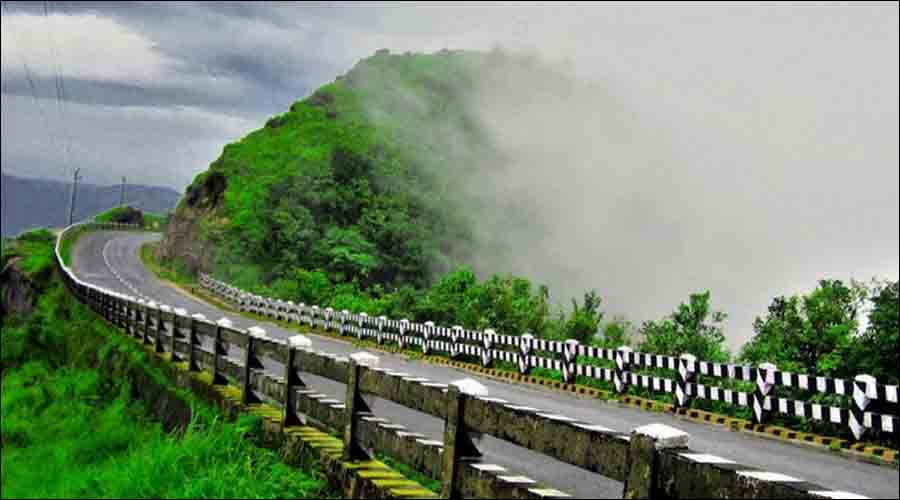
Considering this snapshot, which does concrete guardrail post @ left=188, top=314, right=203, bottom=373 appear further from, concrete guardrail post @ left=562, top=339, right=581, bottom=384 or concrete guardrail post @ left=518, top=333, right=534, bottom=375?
concrete guardrail post @ left=518, top=333, right=534, bottom=375

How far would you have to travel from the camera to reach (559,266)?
119 metres

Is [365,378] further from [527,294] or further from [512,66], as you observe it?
[512,66]

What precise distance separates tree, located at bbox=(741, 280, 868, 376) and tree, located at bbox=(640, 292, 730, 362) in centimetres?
500

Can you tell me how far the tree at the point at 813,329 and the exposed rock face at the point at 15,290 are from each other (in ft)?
112

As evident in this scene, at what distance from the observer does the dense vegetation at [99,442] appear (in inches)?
307

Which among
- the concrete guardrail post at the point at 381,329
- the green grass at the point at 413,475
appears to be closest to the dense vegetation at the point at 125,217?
the concrete guardrail post at the point at 381,329

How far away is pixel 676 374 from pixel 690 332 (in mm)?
13076

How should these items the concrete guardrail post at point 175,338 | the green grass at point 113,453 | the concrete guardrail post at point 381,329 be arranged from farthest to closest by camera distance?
the concrete guardrail post at point 381,329, the concrete guardrail post at point 175,338, the green grass at point 113,453

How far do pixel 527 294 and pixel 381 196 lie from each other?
39.0 metres

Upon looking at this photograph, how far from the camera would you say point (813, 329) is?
23.4m

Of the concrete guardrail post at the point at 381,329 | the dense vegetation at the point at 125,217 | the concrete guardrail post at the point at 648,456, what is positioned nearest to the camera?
the concrete guardrail post at the point at 648,456

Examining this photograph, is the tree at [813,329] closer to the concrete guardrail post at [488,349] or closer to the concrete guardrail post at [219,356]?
the concrete guardrail post at [488,349]

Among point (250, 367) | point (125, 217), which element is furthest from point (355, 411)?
point (125, 217)

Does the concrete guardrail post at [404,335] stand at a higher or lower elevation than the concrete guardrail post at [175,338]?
lower
